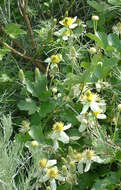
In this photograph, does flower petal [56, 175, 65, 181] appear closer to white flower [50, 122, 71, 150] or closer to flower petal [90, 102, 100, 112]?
white flower [50, 122, 71, 150]

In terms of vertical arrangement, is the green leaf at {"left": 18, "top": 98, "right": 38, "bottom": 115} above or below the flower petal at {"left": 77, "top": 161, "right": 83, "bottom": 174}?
above

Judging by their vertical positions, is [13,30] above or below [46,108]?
above

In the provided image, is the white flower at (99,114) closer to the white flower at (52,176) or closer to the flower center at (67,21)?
the white flower at (52,176)

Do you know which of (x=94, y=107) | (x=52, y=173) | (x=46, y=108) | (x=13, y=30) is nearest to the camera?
(x=52, y=173)

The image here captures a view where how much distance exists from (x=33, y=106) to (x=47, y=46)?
17.0 inches

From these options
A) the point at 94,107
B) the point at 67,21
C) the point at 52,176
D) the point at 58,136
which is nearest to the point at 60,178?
the point at 52,176

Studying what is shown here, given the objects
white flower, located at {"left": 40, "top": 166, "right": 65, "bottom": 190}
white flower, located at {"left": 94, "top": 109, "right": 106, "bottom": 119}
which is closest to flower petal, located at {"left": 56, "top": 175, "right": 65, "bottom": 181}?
white flower, located at {"left": 40, "top": 166, "right": 65, "bottom": 190}

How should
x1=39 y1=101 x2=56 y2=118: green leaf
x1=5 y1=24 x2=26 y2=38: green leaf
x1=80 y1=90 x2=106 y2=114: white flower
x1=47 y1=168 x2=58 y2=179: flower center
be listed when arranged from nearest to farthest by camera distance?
x1=47 y1=168 x2=58 y2=179: flower center → x1=80 y1=90 x2=106 y2=114: white flower → x1=39 y1=101 x2=56 y2=118: green leaf → x1=5 y1=24 x2=26 y2=38: green leaf

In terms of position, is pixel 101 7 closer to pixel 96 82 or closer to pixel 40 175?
pixel 96 82

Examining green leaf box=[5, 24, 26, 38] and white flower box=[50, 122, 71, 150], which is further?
green leaf box=[5, 24, 26, 38]

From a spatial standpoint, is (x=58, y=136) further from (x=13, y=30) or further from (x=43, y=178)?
(x=13, y=30)

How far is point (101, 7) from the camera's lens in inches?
66.3

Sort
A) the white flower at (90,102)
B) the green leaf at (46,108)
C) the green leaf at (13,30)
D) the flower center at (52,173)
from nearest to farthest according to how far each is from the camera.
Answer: the flower center at (52,173) < the white flower at (90,102) < the green leaf at (46,108) < the green leaf at (13,30)

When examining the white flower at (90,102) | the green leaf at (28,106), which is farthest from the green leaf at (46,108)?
the white flower at (90,102)
